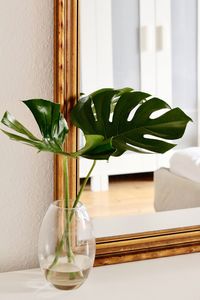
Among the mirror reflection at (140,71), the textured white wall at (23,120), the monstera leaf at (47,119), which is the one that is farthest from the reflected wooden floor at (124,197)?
the monstera leaf at (47,119)

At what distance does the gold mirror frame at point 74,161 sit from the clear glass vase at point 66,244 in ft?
0.46

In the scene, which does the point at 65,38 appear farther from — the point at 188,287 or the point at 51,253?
the point at 188,287

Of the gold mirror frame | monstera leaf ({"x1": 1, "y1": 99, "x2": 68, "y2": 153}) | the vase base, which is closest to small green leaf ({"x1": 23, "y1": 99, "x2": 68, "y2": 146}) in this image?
monstera leaf ({"x1": 1, "y1": 99, "x2": 68, "y2": 153})

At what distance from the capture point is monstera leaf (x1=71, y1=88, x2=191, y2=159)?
106 cm

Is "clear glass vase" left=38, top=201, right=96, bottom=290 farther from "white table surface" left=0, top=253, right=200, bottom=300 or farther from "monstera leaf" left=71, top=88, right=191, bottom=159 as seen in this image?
"monstera leaf" left=71, top=88, right=191, bottom=159

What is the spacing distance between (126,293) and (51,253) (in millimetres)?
172

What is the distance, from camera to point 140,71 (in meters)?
1.22

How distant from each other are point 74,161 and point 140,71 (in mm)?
261

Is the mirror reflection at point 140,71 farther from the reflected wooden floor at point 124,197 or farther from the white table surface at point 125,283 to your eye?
the white table surface at point 125,283

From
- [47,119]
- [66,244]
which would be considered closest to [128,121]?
[47,119]

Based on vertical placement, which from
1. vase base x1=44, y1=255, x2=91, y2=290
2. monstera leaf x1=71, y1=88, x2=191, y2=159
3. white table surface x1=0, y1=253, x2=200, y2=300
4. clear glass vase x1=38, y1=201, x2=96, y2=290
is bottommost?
white table surface x1=0, y1=253, x2=200, y2=300

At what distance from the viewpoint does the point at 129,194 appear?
125cm

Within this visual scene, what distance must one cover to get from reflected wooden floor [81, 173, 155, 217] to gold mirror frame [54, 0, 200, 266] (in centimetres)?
5

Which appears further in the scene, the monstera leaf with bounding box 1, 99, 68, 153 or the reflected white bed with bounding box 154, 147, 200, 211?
the reflected white bed with bounding box 154, 147, 200, 211
